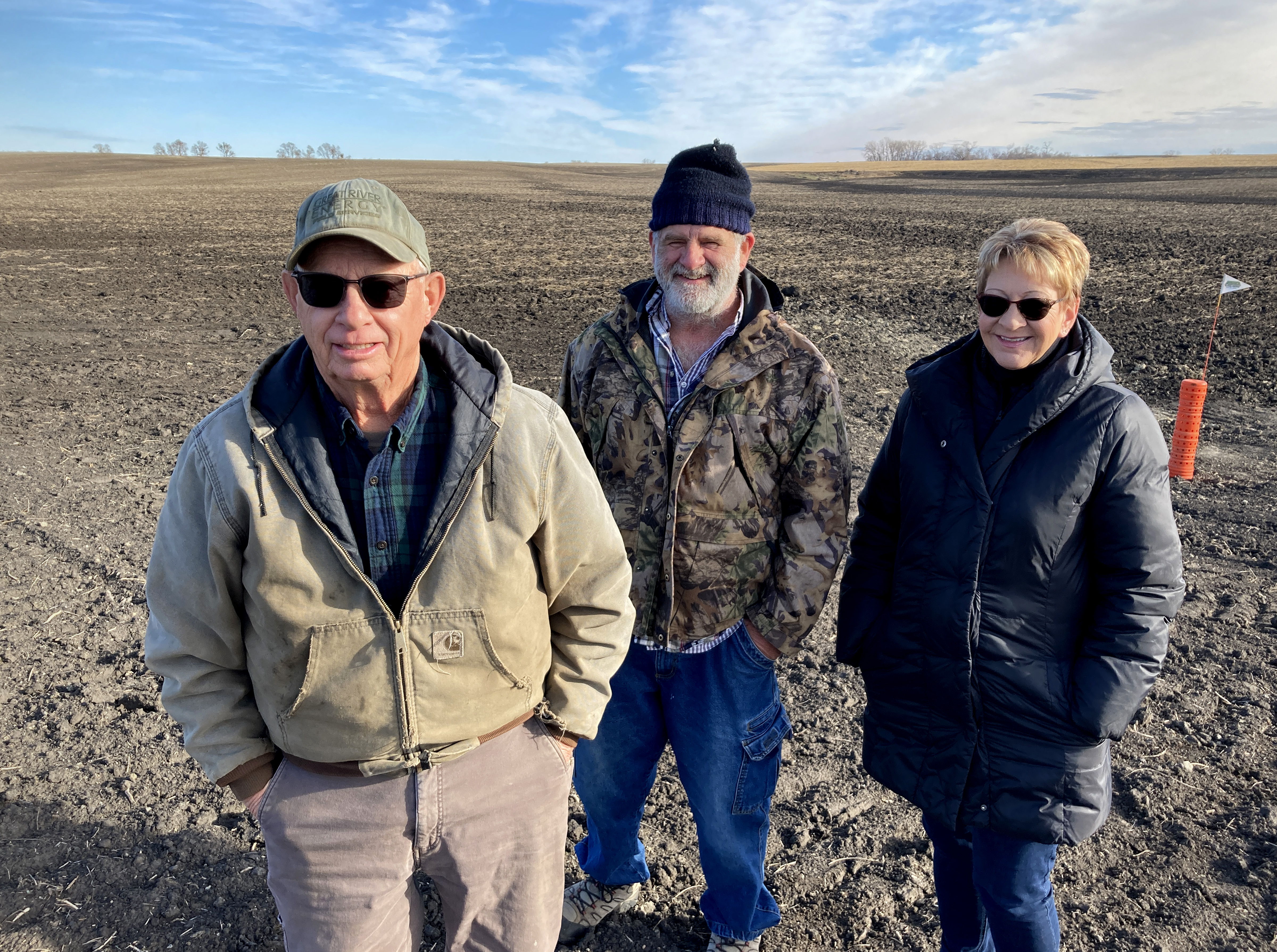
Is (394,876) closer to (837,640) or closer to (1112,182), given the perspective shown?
(837,640)

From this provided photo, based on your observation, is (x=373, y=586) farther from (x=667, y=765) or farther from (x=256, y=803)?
(x=667, y=765)

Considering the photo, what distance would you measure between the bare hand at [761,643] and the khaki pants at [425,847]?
747mm

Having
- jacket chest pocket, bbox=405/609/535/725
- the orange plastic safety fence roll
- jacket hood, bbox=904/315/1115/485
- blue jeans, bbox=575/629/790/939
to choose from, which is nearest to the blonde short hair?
jacket hood, bbox=904/315/1115/485

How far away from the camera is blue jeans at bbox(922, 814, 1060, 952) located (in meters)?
2.22

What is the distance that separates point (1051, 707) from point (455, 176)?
60.0 m

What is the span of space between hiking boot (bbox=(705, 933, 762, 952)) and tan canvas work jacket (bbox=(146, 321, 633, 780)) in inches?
56.6

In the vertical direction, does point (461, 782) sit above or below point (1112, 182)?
below

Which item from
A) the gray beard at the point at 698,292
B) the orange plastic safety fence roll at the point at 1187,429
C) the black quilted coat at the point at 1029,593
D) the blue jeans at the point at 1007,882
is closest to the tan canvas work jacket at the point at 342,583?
the gray beard at the point at 698,292

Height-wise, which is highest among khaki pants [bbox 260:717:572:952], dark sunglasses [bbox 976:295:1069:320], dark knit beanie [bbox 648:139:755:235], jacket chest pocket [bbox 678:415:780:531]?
dark knit beanie [bbox 648:139:755:235]

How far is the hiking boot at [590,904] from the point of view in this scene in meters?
2.99

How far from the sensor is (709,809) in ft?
8.67

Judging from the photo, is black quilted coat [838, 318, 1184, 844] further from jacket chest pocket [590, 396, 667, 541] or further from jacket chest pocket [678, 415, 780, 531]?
jacket chest pocket [590, 396, 667, 541]

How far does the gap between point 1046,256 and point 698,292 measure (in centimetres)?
95

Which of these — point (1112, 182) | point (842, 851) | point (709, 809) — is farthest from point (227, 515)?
point (1112, 182)
